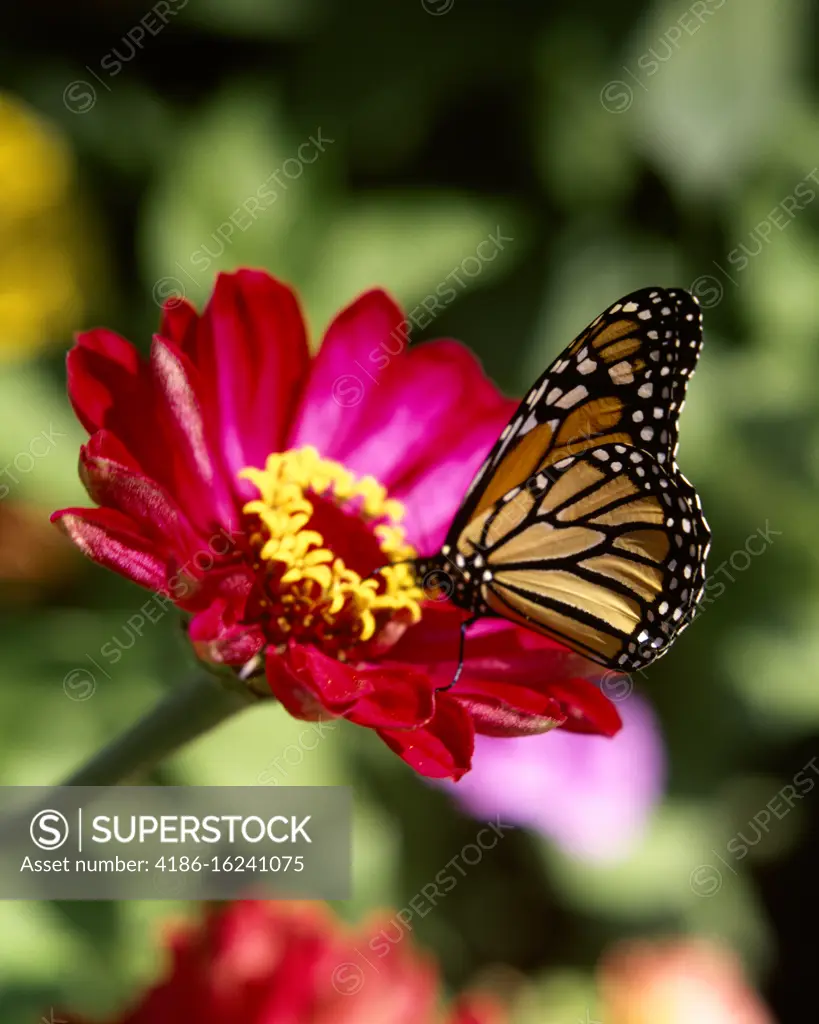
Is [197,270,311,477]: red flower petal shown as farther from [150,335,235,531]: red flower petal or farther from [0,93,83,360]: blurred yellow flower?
[0,93,83,360]: blurred yellow flower

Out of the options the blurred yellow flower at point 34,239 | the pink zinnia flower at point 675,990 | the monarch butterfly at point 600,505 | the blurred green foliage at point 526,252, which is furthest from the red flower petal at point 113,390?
the pink zinnia flower at point 675,990

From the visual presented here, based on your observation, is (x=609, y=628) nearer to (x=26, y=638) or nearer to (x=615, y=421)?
(x=615, y=421)

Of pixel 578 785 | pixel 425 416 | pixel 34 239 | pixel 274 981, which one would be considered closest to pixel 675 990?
pixel 578 785

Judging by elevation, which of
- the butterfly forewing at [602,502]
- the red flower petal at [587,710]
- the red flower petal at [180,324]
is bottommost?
the red flower petal at [180,324]

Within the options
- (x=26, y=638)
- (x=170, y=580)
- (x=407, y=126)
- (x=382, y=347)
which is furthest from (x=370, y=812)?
(x=407, y=126)

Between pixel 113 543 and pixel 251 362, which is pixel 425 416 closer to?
pixel 251 362

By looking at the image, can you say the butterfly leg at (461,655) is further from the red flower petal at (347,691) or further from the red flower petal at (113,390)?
the red flower petal at (113,390)

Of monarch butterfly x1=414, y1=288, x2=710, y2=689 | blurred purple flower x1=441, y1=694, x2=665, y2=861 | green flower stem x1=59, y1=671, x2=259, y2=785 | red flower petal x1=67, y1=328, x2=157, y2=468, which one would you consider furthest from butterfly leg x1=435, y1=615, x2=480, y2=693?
blurred purple flower x1=441, y1=694, x2=665, y2=861
